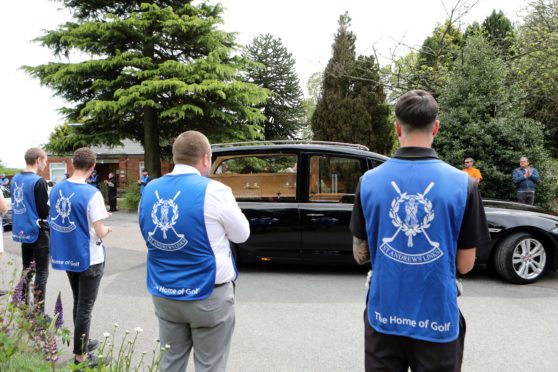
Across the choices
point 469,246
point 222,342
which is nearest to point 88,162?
point 222,342

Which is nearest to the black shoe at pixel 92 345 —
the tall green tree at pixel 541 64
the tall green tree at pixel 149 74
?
the tall green tree at pixel 149 74

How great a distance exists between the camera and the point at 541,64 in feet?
50.0

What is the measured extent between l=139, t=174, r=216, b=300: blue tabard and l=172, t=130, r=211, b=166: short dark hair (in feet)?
0.37

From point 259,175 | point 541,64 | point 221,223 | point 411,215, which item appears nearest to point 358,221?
point 411,215

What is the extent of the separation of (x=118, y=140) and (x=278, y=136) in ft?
55.9

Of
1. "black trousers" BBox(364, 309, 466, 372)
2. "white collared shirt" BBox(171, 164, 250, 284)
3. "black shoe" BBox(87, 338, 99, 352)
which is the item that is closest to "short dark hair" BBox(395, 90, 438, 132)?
"black trousers" BBox(364, 309, 466, 372)

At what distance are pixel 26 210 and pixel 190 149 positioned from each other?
286 centimetres

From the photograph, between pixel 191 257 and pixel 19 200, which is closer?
pixel 191 257

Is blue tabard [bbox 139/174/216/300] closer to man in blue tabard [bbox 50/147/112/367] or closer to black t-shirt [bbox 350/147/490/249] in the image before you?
black t-shirt [bbox 350/147/490/249]

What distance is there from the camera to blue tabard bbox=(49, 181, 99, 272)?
327cm

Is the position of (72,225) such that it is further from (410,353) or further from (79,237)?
(410,353)

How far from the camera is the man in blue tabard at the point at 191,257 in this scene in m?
2.22

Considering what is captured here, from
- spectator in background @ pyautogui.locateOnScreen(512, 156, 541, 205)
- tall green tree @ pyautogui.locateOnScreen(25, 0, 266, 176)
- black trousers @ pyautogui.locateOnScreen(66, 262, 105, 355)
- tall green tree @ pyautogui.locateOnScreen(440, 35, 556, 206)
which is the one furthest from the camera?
tall green tree @ pyautogui.locateOnScreen(25, 0, 266, 176)

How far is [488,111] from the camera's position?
43.7 feet
